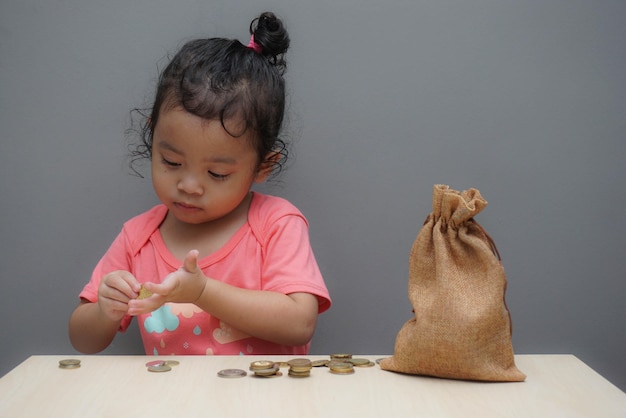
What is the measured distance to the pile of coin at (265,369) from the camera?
102cm

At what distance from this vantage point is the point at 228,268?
1.41 m

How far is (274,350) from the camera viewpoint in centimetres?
140

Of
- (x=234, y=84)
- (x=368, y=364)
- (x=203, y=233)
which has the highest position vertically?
(x=234, y=84)

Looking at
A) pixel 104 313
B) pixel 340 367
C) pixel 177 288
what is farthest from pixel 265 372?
pixel 104 313

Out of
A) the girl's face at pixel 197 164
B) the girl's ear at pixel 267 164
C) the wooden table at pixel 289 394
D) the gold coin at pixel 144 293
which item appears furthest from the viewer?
the girl's ear at pixel 267 164

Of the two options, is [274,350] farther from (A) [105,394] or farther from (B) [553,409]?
(B) [553,409]

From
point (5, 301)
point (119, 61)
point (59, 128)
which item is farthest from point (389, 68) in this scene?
point (5, 301)

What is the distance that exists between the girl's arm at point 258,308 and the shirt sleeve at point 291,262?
20 mm

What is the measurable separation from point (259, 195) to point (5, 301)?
1.91 feet

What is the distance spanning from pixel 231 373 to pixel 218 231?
46cm

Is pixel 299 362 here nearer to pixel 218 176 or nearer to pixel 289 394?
pixel 289 394

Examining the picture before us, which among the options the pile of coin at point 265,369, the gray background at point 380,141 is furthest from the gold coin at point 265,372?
the gray background at point 380,141

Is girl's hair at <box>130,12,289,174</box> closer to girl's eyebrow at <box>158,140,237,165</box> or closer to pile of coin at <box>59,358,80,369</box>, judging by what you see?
girl's eyebrow at <box>158,140,237,165</box>

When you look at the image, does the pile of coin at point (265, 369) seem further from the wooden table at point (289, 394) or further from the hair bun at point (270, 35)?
the hair bun at point (270, 35)
